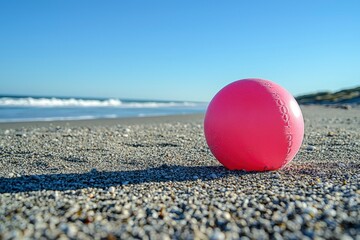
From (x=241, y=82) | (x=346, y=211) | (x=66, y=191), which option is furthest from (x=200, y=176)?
(x=346, y=211)

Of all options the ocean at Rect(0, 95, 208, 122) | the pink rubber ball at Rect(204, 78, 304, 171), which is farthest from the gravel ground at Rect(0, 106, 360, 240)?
the ocean at Rect(0, 95, 208, 122)

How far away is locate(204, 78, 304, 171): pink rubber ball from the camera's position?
15.7 ft

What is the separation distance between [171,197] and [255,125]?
5.62ft

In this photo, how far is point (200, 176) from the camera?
5.00 meters

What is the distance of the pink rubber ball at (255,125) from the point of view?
4.78m

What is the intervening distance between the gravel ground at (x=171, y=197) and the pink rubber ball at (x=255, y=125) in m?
0.26

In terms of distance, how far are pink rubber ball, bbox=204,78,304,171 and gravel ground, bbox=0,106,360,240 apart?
0.85 ft

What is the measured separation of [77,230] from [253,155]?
2900 mm

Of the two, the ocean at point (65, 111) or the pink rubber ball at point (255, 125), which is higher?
the pink rubber ball at point (255, 125)

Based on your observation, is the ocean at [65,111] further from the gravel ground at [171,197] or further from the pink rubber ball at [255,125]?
the pink rubber ball at [255,125]

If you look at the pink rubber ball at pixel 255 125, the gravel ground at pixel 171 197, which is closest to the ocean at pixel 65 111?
the gravel ground at pixel 171 197

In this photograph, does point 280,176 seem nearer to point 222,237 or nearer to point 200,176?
point 200,176

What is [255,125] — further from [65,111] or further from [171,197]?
[65,111]

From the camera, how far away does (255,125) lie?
477 cm
